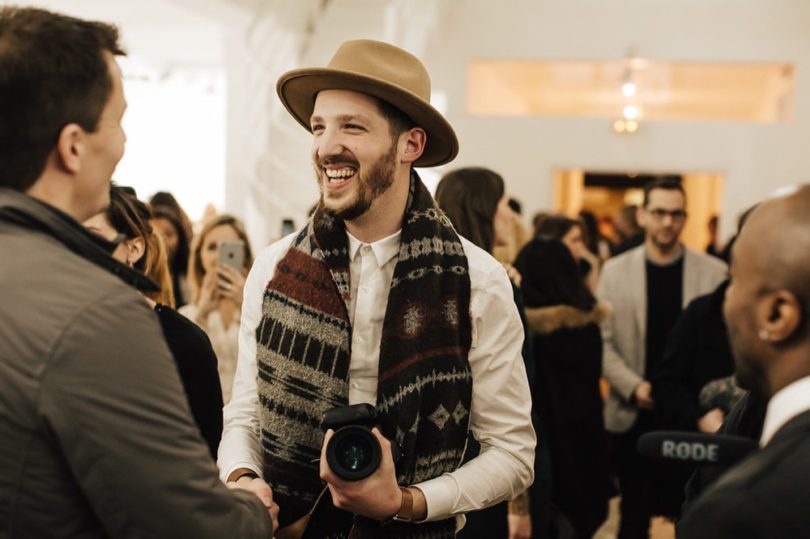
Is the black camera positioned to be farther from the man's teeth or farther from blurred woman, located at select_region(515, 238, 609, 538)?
blurred woman, located at select_region(515, 238, 609, 538)

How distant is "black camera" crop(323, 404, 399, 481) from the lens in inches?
58.1

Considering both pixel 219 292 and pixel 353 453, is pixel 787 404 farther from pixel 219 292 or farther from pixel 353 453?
pixel 219 292

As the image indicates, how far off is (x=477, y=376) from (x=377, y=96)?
2.31ft

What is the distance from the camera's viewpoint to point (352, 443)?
1509 mm

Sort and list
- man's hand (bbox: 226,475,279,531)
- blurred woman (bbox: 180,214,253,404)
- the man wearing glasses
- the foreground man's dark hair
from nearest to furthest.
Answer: the foreground man's dark hair
man's hand (bbox: 226,475,279,531)
blurred woman (bbox: 180,214,253,404)
the man wearing glasses

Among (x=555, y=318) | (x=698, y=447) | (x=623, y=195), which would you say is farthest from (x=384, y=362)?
(x=623, y=195)

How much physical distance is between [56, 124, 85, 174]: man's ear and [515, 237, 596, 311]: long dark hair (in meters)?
2.40

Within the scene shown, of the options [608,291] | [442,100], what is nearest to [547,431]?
[608,291]

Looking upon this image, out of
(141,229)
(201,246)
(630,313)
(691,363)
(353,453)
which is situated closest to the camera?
(353,453)

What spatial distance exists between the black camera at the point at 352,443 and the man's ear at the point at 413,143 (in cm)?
72

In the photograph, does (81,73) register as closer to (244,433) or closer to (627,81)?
(244,433)

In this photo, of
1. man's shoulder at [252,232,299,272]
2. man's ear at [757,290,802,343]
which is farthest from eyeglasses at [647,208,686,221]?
man's ear at [757,290,802,343]

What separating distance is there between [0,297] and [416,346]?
93 cm

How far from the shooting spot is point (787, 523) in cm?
94
